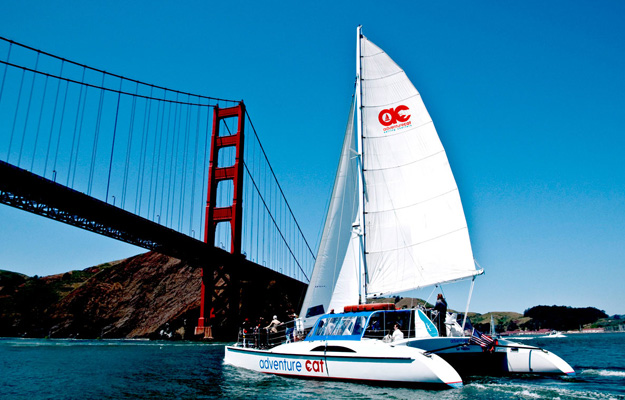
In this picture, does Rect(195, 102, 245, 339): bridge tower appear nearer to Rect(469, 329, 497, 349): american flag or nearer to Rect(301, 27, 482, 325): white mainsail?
Rect(301, 27, 482, 325): white mainsail

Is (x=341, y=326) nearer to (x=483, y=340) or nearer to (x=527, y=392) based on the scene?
(x=483, y=340)

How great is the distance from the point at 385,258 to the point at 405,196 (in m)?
2.13

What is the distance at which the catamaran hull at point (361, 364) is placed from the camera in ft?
37.1

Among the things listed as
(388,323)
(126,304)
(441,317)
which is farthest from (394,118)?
(126,304)

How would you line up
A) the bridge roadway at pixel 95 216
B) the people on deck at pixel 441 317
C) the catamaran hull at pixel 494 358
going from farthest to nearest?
the bridge roadway at pixel 95 216, the people on deck at pixel 441 317, the catamaran hull at pixel 494 358

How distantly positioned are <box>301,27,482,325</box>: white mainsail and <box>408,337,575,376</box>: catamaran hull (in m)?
2.09

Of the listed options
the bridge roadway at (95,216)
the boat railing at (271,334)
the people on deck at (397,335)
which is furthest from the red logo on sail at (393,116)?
the bridge roadway at (95,216)

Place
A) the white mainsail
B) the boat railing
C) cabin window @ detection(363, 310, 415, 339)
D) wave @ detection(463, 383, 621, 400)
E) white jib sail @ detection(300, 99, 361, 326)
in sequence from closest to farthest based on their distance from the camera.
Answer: wave @ detection(463, 383, 621, 400) → cabin window @ detection(363, 310, 415, 339) → the white mainsail → white jib sail @ detection(300, 99, 361, 326) → the boat railing

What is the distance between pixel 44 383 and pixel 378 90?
1419 centimetres

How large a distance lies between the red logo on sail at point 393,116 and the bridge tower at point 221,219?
94.6ft

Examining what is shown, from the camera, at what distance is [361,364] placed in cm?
1234

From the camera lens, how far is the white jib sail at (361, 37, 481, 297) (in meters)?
15.1

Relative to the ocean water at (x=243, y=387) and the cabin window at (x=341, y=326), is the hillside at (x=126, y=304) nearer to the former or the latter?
the ocean water at (x=243, y=387)

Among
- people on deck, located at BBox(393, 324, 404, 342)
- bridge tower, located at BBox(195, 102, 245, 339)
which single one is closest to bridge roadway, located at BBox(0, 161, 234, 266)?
bridge tower, located at BBox(195, 102, 245, 339)
